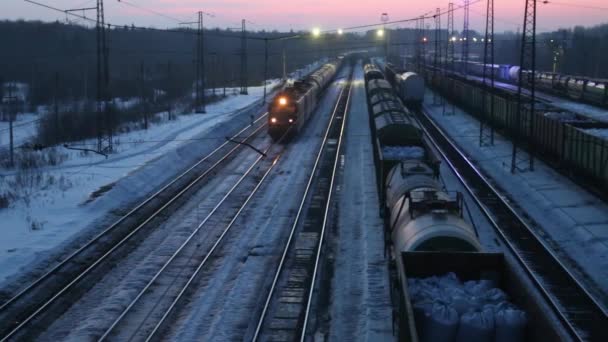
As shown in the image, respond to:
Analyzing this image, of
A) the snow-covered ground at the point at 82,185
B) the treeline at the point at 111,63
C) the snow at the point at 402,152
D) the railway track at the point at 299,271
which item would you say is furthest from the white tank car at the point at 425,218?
the treeline at the point at 111,63

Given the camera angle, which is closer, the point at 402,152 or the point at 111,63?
the point at 402,152

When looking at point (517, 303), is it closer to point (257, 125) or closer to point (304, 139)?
point (304, 139)

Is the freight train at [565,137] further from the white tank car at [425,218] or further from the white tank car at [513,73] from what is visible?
the white tank car at [513,73]

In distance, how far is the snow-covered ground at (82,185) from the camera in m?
17.7

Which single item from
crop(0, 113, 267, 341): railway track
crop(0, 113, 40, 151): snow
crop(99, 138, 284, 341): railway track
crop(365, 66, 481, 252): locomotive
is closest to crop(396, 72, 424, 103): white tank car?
crop(0, 113, 40, 151): snow

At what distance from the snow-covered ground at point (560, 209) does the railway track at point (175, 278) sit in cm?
935

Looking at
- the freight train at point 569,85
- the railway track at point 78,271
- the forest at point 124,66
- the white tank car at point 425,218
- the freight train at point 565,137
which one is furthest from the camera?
the forest at point 124,66

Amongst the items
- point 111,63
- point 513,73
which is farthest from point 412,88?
point 111,63

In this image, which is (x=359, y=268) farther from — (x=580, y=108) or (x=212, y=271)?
(x=580, y=108)

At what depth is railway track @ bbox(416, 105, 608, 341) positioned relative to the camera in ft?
40.8

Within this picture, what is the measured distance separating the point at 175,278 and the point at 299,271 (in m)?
2.96

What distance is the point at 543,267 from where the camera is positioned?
15.8 metres

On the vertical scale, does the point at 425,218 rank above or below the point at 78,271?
above

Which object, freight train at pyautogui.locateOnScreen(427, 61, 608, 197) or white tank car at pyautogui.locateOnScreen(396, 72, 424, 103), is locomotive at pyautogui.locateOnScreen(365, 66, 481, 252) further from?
white tank car at pyautogui.locateOnScreen(396, 72, 424, 103)
